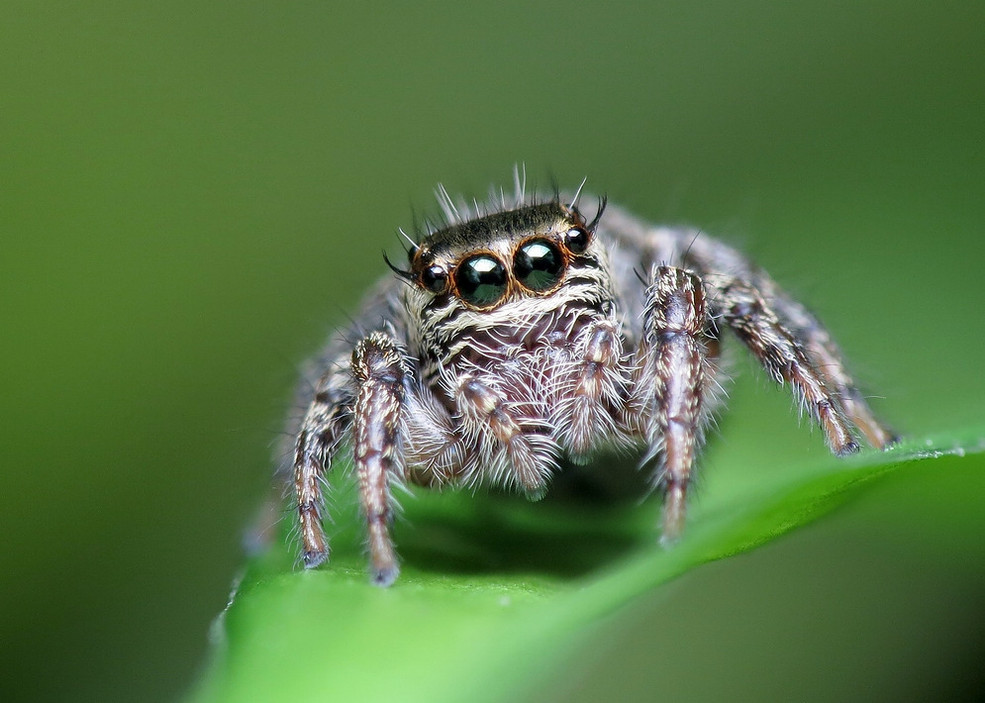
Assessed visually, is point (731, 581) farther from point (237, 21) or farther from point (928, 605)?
point (237, 21)

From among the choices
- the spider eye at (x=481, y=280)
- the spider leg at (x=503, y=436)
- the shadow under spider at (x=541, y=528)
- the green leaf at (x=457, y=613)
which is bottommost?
the green leaf at (x=457, y=613)

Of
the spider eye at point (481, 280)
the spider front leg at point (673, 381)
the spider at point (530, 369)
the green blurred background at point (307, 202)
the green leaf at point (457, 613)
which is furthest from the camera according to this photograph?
the green blurred background at point (307, 202)

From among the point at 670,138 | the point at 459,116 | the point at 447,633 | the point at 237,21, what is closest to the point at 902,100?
the point at 670,138

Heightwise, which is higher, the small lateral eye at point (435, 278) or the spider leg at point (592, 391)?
the small lateral eye at point (435, 278)

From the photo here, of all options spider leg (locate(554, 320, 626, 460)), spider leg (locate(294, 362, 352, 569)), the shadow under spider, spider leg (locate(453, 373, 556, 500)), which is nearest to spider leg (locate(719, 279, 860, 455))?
spider leg (locate(554, 320, 626, 460))

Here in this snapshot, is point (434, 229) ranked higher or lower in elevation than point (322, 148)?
lower

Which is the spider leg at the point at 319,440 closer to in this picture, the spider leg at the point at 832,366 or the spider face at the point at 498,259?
the spider face at the point at 498,259

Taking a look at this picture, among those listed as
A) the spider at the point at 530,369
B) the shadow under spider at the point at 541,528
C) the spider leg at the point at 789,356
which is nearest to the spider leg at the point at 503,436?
the spider at the point at 530,369
